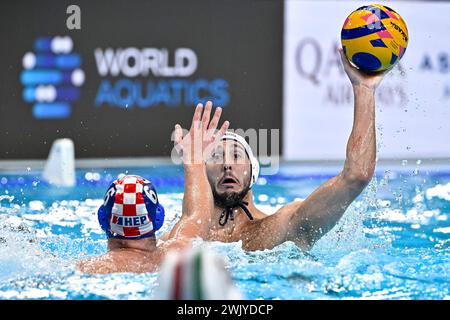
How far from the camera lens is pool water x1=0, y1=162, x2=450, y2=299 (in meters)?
3.38

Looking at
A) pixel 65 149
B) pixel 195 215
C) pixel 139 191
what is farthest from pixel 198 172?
pixel 65 149

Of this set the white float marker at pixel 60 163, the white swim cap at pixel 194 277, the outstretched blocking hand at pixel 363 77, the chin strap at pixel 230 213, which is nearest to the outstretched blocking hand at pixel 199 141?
the chin strap at pixel 230 213

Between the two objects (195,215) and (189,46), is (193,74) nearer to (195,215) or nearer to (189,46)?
(189,46)

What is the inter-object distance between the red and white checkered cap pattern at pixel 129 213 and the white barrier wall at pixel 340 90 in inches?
207

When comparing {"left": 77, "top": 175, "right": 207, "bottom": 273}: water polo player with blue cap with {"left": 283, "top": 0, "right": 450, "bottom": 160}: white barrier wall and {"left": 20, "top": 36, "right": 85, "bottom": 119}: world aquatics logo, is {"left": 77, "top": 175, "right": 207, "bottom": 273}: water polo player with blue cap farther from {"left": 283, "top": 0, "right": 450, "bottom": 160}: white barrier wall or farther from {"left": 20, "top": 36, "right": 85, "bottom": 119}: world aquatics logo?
{"left": 283, "top": 0, "right": 450, "bottom": 160}: white barrier wall

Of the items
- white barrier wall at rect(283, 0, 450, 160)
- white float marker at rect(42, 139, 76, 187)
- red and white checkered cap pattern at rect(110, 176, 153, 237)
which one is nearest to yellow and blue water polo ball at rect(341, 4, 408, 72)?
red and white checkered cap pattern at rect(110, 176, 153, 237)

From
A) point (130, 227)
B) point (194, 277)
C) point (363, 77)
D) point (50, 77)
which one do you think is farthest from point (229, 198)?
point (50, 77)

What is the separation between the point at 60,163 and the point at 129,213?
428 centimetres

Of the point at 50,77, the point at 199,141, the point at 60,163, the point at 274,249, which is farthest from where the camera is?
the point at 50,77

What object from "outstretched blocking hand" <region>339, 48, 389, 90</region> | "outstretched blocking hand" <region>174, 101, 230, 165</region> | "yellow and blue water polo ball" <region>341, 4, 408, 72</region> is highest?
"yellow and blue water polo ball" <region>341, 4, 408, 72</region>

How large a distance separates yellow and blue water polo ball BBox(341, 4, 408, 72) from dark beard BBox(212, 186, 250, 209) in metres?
0.88

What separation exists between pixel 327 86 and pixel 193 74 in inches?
52.0

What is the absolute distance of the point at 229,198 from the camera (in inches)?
156

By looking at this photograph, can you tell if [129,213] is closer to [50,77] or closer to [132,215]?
[132,215]
